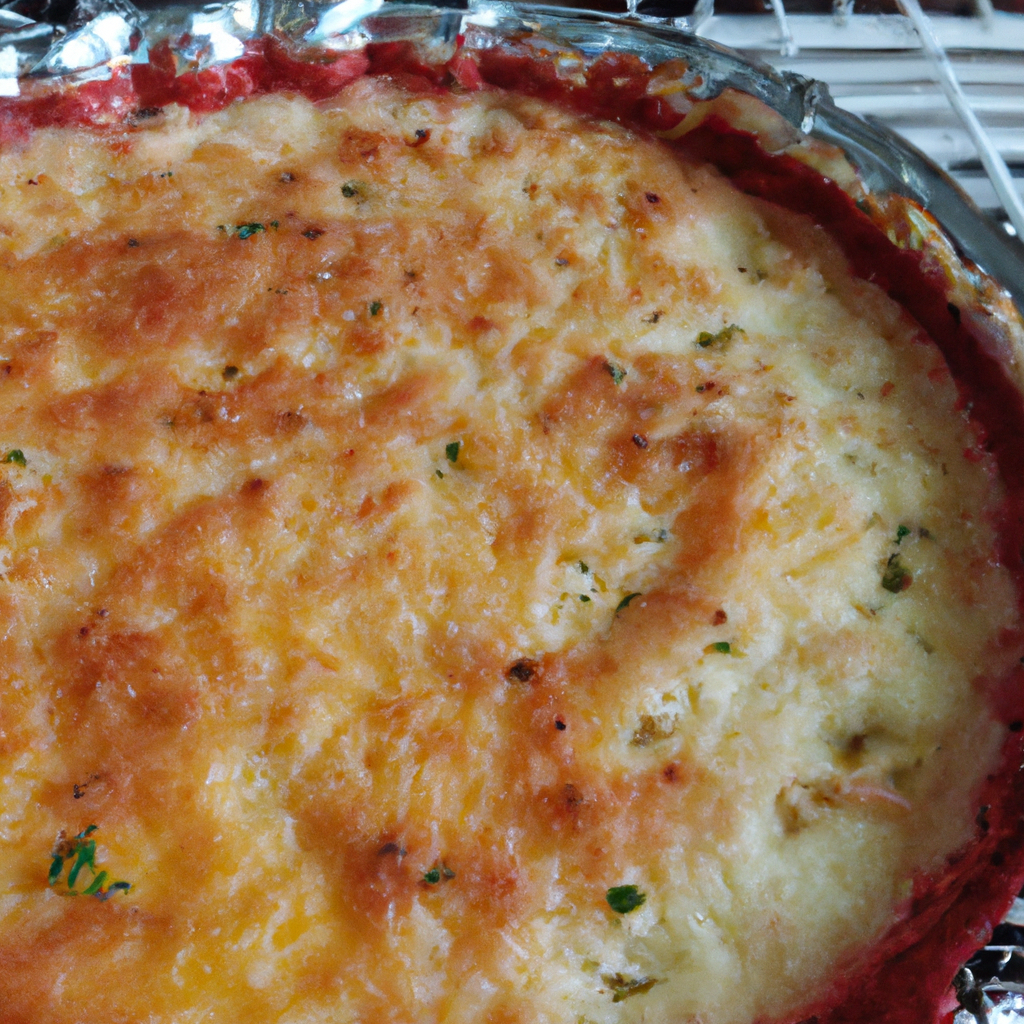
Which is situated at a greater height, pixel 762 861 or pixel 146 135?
pixel 146 135

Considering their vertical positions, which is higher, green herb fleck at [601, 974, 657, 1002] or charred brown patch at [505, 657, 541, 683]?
charred brown patch at [505, 657, 541, 683]

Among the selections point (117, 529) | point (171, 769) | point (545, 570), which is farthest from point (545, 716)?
point (117, 529)

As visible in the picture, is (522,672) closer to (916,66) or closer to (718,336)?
(718,336)

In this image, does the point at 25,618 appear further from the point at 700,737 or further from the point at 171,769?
the point at 700,737

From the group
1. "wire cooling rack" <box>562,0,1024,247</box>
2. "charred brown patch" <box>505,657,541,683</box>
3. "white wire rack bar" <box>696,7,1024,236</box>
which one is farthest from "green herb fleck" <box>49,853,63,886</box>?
"white wire rack bar" <box>696,7,1024,236</box>

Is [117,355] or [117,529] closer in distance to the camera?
[117,529]

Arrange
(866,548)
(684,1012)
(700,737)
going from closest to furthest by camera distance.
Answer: (684,1012) < (700,737) < (866,548)

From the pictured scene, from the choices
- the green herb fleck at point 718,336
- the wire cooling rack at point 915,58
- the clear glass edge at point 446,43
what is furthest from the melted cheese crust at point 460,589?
the wire cooling rack at point 915,58

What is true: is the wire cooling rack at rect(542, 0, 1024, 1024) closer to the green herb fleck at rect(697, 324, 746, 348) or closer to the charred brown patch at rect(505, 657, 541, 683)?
the green herb fleck at rect(697, 324, 746, 348)
